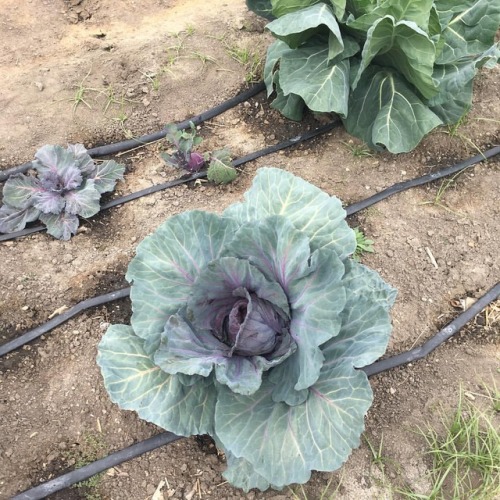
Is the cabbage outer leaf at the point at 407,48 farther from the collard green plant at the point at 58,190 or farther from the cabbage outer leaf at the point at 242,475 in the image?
the cabbage outer leaf at the point at 242,475

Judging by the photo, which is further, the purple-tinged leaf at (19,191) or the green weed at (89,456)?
the purple-tinged leaf at (19,191)

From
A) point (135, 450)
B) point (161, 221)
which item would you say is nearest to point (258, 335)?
point (135, 450)

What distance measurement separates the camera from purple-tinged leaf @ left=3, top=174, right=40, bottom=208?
3113mm

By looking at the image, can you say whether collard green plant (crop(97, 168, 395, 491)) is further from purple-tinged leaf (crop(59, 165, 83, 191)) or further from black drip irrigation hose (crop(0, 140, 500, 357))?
purple-tinged leaf (crop(59, 165, 83, 191))

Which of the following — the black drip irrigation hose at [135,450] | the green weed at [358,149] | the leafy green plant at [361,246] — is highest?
the green weed at [358,149]

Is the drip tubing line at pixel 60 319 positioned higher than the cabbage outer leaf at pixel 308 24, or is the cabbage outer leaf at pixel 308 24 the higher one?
the cabbage outer leaf at pixel 308 24

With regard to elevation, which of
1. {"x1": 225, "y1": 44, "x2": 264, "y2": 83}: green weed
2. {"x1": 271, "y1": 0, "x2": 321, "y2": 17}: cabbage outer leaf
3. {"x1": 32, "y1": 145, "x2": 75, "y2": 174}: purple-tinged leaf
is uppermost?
{"x1": 271, "y1": 0, "x2": 321, "y2": 17}: cabbage outer leaf

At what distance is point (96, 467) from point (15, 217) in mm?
1567

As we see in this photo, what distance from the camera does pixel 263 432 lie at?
1.84 metres

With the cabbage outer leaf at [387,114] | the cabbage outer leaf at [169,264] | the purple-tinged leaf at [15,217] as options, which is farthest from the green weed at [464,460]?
the purple-tinged leaf at [15,217]

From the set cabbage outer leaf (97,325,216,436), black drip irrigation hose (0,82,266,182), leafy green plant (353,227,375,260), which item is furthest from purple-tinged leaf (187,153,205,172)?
cabbage outer leaf (97,325,216,436)

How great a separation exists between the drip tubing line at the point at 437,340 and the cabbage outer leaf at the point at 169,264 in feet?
3.29

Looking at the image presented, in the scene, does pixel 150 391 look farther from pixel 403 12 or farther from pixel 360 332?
pixel 403 12

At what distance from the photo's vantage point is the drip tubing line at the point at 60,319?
2650mm
